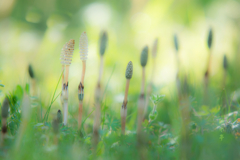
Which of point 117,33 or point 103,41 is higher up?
point 117,33

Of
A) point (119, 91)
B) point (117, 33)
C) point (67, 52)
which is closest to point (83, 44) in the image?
point (67, 52)

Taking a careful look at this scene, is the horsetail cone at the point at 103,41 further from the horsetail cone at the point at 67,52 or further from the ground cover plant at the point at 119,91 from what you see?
the horsetail cone at the point at 67,52

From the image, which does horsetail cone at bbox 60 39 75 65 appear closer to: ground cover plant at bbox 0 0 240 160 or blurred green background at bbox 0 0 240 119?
ground cover plant at bbox 0 0 240 160

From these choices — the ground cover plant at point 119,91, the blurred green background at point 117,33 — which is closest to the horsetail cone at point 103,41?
the ground cover plant at point 119,91

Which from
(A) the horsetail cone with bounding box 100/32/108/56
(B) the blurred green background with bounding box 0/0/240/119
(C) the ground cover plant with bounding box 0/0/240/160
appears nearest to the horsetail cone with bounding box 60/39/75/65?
(C) the ground cover plant with bounding box 0/0/240/160

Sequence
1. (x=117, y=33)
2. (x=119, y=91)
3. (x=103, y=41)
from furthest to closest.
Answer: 1. (x=117, y=33)
2. (x=119, y=91)
3. (x=103, y=41)

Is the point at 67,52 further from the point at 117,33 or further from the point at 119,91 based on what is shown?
the point at 117,33

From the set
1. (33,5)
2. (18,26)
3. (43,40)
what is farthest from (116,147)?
(33,5)

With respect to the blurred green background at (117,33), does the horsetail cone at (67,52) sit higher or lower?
lower
